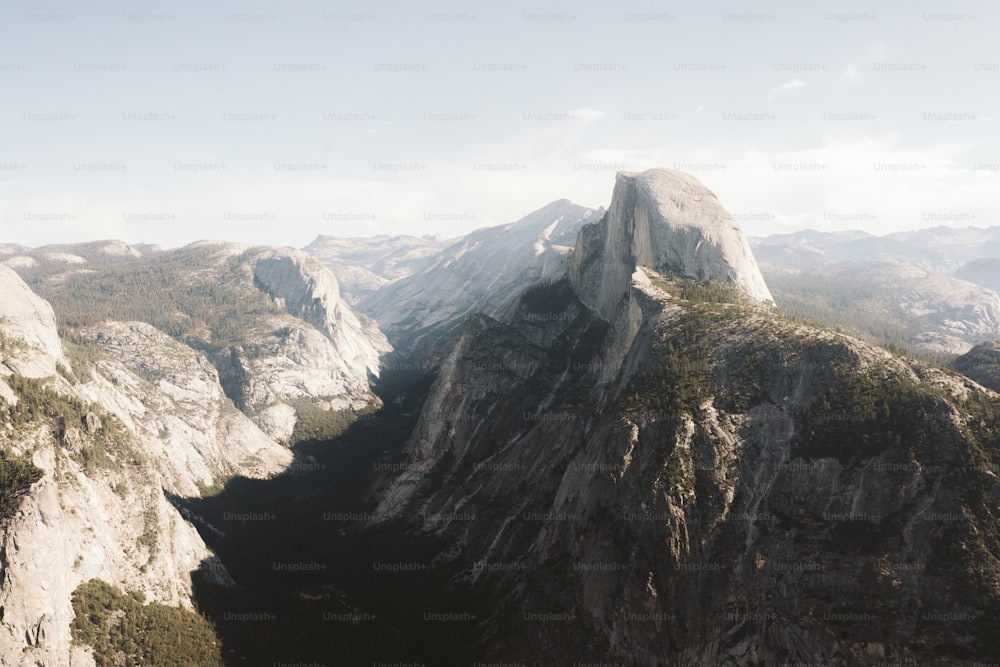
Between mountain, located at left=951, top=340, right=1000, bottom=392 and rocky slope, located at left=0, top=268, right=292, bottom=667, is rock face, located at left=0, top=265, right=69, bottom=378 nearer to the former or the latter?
rocky slope, located at left=0, top=268, right=292, bottom=667

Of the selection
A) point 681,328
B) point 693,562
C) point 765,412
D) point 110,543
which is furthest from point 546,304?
point 110,543

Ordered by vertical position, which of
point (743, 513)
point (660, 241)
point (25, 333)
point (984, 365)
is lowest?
point (743, 513)

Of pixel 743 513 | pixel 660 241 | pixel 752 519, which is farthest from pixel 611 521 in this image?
pixel 660 241

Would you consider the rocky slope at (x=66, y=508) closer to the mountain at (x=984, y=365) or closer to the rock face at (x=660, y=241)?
the rock face at (x=660, y=241)

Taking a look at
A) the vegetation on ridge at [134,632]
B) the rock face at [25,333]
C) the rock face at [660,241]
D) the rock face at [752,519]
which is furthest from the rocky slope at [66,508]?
the rock face at [660,241]

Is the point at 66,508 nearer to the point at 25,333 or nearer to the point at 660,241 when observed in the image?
the point at 25,333

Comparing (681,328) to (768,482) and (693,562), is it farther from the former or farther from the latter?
(693,562)
